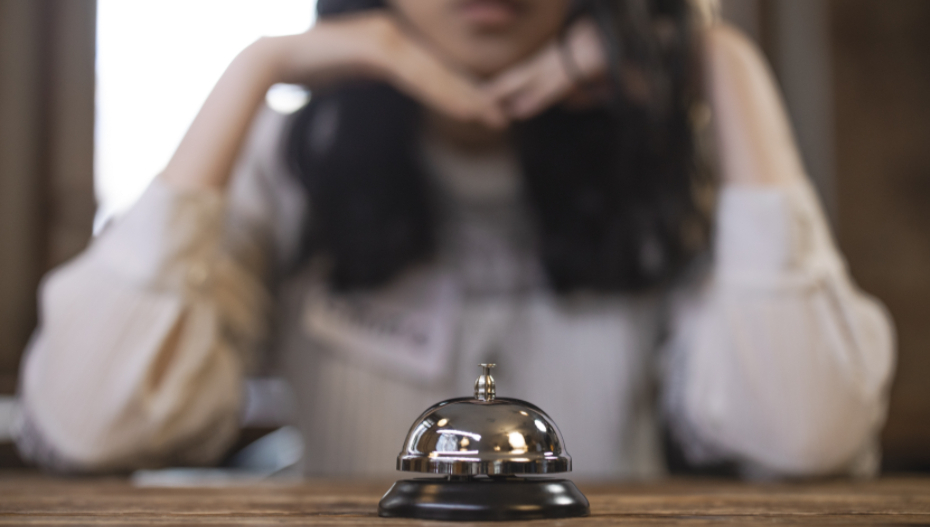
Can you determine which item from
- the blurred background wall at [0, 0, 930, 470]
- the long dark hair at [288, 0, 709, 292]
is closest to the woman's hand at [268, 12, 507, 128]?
the long dark hair at [288, 0, 709, 292]

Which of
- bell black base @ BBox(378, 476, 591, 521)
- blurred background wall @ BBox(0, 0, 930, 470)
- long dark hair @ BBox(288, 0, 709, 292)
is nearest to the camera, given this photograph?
bell black base @ BBox(378, 476, 591, 521)

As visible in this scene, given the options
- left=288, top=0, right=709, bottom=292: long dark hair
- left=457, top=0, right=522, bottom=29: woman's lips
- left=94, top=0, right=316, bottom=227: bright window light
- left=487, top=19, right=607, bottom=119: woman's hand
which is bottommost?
left=288, top=0, right=709, bottom=292: long dark hair

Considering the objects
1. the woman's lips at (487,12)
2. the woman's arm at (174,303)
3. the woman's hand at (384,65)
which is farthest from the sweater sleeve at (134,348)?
the woman's lips at (487,12)

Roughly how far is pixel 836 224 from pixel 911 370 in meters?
0.38

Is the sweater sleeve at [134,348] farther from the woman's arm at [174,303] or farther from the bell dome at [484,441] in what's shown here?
the bell dome at [484,441]

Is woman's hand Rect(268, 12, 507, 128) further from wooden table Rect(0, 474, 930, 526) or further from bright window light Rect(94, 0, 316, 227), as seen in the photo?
bright window light Rect(94, 0, 316, 227)

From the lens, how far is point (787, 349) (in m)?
0.85

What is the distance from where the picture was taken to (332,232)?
107 cm

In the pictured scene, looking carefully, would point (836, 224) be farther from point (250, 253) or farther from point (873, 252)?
point (250, 253)

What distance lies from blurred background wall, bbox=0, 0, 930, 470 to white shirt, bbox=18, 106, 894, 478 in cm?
64

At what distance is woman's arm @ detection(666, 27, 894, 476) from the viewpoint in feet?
2.73

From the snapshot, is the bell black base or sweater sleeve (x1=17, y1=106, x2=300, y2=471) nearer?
the bell black base

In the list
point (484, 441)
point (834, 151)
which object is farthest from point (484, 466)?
point (834, 151)

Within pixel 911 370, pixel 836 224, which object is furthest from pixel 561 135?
pixel 911 370
